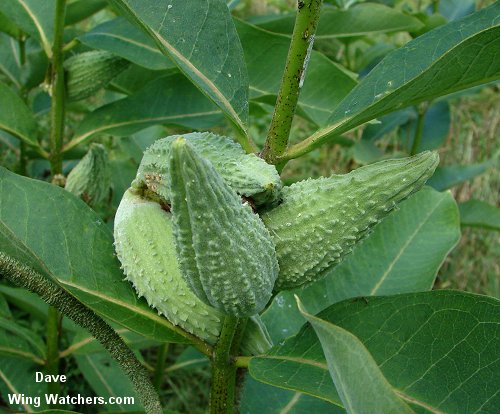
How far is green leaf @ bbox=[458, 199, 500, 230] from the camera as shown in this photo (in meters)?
2.39

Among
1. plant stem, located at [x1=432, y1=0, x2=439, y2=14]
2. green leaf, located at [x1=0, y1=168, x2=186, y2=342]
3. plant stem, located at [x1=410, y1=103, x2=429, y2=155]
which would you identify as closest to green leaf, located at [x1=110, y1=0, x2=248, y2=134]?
green leaf, located at [x1=0, y1=168, x2=186, y2=342]

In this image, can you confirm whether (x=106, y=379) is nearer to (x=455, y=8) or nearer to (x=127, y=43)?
(x=127, y=43)

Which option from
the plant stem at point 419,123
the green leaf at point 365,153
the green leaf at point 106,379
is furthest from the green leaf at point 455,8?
the green leaf at point 106,379

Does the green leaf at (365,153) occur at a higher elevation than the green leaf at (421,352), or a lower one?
higher

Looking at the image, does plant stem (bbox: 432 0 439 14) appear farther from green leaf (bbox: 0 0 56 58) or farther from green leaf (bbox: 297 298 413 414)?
green leaf (bbox: 297 298 413 414)

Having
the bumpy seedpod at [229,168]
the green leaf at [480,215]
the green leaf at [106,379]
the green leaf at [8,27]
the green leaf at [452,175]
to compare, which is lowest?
the green leaf at [106,379]

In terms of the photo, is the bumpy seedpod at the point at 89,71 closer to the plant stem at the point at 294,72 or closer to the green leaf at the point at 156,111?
the green leaf at the point at 156,111

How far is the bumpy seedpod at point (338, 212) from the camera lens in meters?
0.86

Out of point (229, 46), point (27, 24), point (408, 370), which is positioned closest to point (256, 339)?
point (408, 370)

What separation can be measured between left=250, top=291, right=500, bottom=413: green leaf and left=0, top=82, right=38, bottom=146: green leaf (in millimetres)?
962

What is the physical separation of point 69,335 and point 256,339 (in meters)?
1.34

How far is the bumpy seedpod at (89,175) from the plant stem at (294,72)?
72 cm

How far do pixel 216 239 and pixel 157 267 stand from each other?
23 cm

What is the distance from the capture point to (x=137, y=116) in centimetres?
169
